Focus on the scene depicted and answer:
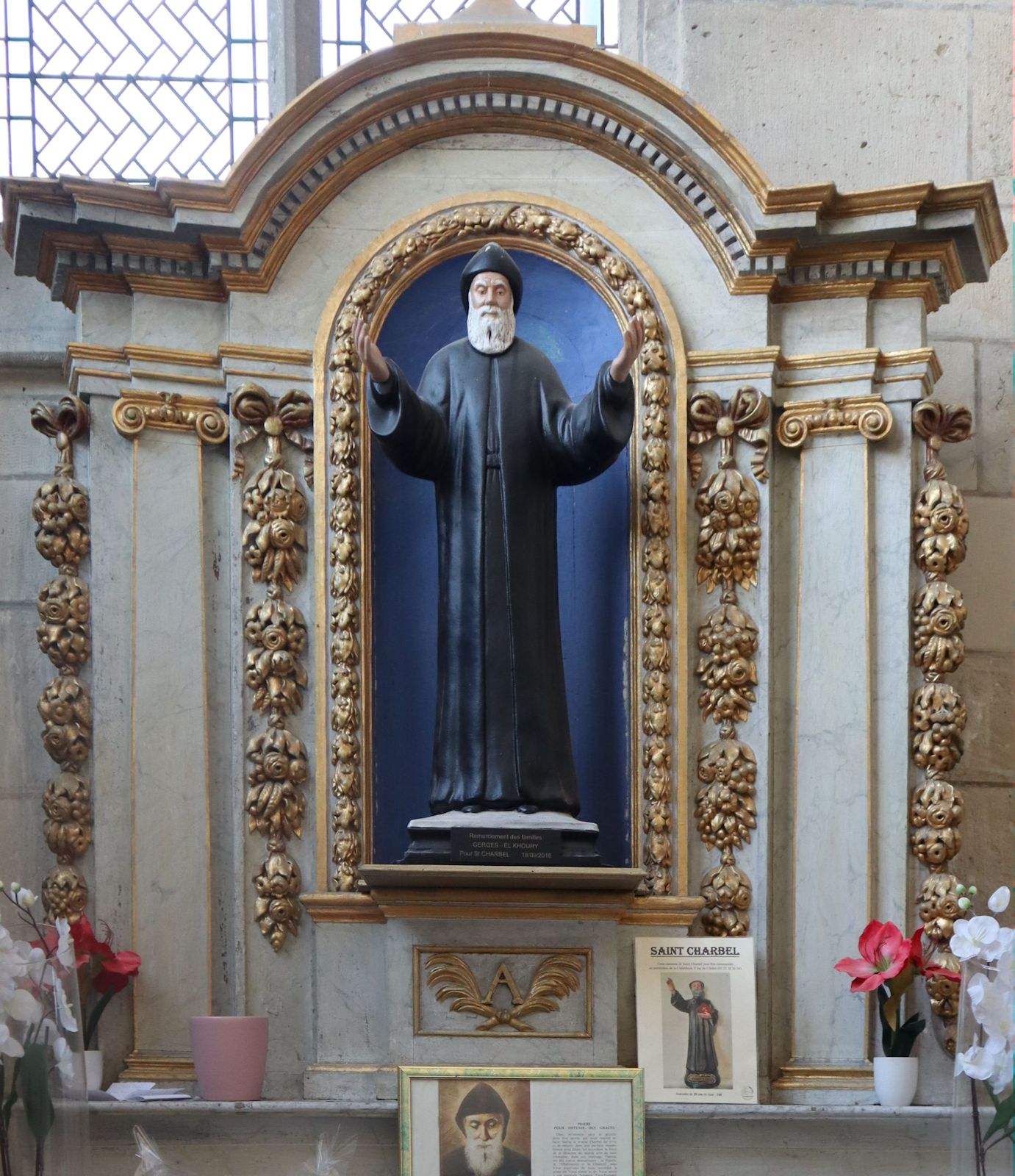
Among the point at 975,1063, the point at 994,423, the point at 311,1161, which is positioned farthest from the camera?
the point at 994,423

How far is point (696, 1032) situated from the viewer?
4527 millimetres

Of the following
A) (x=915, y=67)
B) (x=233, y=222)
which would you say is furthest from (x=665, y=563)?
(x=915, y=67)

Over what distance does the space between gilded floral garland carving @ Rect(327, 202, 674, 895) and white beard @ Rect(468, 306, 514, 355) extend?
0.90 ft

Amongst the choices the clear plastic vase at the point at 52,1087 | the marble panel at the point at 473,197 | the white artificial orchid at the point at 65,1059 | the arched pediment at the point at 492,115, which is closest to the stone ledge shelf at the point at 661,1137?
the clear plastic vase at the point at 52,1087

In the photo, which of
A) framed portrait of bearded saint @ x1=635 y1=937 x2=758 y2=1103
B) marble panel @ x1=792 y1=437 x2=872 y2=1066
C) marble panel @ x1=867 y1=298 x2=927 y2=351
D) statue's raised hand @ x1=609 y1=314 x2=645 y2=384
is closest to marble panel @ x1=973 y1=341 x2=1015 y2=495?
marble panel @ x1=867 y1=298 x2=927 y2=351

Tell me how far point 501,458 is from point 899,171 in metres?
1.53

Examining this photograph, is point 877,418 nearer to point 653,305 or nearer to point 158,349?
point 653,305

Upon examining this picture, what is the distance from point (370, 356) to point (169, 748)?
3.12ft

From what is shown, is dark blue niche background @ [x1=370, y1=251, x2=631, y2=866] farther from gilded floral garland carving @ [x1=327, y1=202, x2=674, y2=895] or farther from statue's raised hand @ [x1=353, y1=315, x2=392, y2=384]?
statue's raised hand @ [x1=353, y1=315, x2=392, y2=384]

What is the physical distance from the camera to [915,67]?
555cm

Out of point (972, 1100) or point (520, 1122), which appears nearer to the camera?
point (972, 1100)

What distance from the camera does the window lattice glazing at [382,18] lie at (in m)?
5.74

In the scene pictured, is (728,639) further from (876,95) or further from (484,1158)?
(876,95)

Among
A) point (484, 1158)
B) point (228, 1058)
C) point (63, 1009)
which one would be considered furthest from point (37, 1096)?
point (484, 1158)
